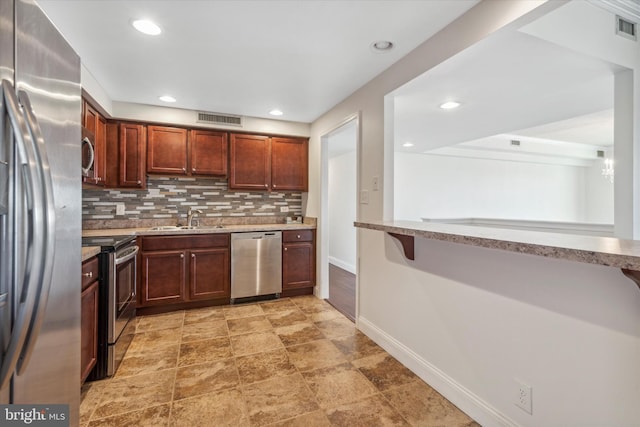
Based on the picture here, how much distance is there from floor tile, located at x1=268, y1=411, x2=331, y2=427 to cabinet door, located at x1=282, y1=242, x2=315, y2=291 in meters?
2.18

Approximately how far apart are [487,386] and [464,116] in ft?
9.57

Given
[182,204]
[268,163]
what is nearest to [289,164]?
[268,163]

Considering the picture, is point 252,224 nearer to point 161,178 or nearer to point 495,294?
point 161,178

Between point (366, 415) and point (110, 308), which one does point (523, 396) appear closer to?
point (366, 415)

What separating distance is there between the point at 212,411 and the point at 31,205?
1.54m

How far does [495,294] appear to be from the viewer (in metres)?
1.59

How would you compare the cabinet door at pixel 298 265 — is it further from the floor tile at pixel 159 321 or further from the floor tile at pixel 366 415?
the floor tile at pixel 366 415

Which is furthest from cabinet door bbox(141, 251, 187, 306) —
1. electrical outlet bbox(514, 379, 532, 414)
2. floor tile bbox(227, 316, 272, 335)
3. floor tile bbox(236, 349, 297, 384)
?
electrical outlet bbox(514, 379, 532, 414)

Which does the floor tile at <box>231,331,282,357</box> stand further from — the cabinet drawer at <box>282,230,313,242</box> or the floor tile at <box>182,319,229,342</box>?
the cabinet drawer at <box>282,230,313,242</box>

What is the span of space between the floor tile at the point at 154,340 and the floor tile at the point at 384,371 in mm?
1641

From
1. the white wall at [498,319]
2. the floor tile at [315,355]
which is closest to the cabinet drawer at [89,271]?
the floor tile at [315,355]

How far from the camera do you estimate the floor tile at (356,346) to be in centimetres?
242

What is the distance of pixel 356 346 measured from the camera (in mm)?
2561

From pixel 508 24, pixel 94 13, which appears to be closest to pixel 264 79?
pixel 94 13
